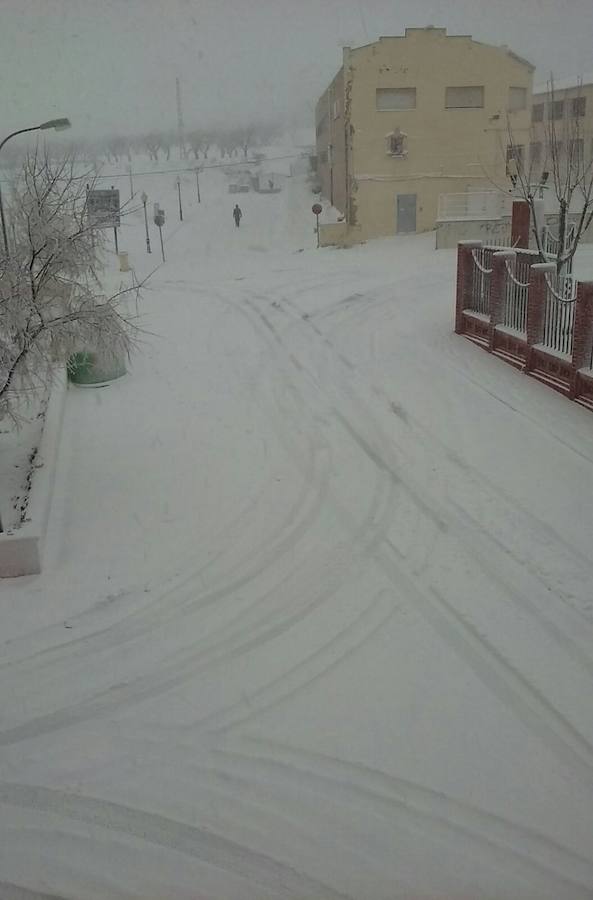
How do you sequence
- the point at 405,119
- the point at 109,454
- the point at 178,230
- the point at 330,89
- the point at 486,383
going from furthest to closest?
1. the point at 178,230
2. the point at 330,89
3. the point at 405,119
4. the point at 486,383
5. the point at 109,454

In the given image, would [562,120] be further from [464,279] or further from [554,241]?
[464,279]

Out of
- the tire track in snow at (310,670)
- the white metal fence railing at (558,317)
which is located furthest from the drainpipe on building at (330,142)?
the tire track in snow at (310,670)

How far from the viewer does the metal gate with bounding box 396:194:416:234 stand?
26.5m

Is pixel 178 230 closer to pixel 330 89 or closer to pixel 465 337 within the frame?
pixel 330 89

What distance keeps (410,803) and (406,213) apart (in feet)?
83.2

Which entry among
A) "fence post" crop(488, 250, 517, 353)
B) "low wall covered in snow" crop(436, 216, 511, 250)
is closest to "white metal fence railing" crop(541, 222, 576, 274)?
"fence post" crop(488, 250, 517, 353)

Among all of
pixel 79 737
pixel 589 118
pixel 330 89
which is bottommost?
pixel 79 737

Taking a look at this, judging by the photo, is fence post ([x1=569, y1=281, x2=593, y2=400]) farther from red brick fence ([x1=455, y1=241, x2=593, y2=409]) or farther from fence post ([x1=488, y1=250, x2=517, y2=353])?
fence post ([x1=488, y1=250, x2=517, y2=353])

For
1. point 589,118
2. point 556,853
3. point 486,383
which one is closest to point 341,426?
point 486,383

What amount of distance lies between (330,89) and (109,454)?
84.7 ft

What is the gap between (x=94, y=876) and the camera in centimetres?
326

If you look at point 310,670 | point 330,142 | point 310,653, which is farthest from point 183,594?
point 330,142

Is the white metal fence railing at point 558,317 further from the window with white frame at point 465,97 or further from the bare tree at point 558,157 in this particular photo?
the window with white frame at point 465,97

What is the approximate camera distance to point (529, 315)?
10125mm
